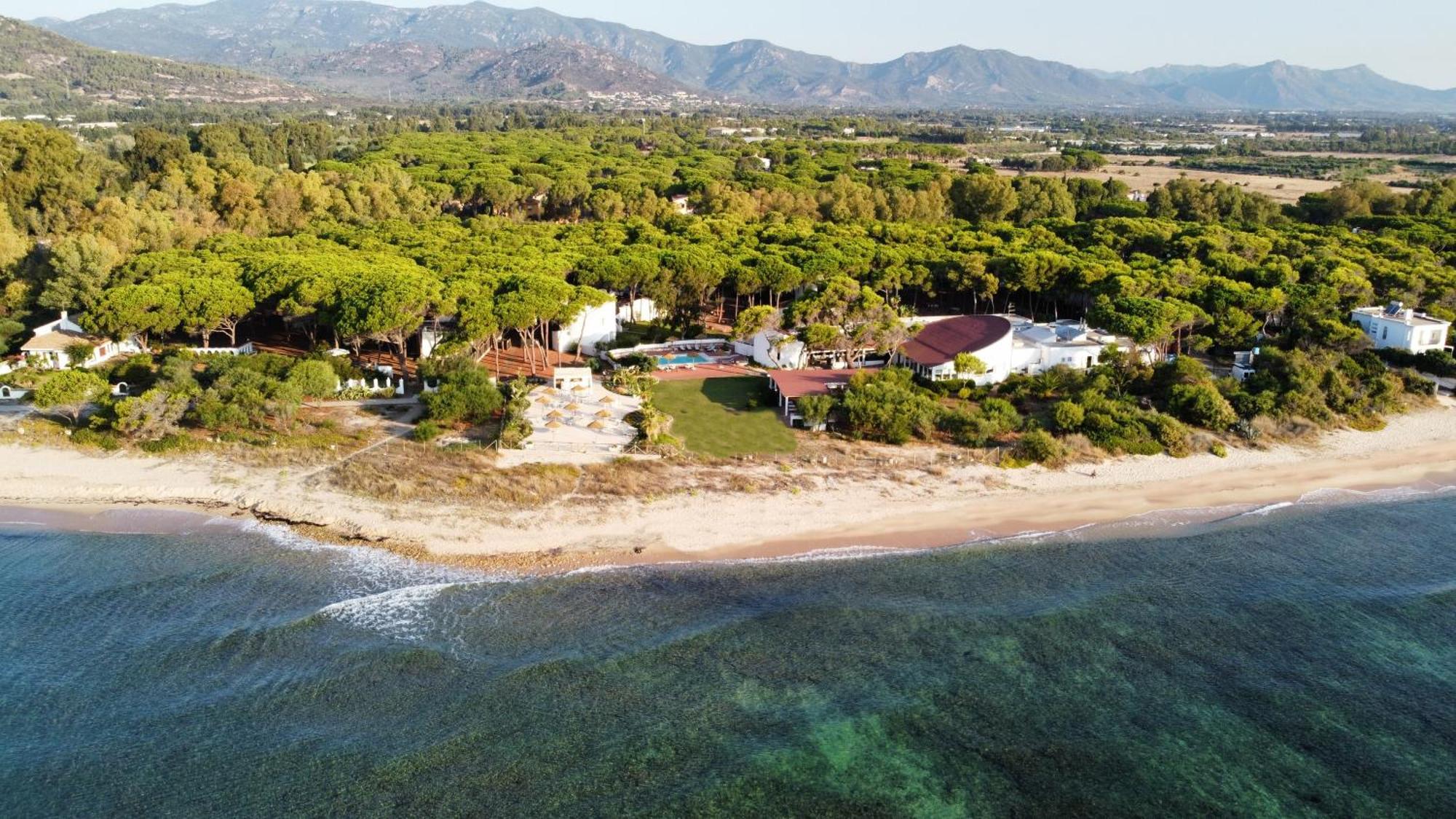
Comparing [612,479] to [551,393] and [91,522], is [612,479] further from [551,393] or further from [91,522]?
[91,522]

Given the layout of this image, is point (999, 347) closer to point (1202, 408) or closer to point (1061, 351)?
point (1061, 351)

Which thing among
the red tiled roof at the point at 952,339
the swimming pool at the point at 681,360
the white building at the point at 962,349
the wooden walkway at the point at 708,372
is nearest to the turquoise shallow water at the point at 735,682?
the white building at the point at 962,349

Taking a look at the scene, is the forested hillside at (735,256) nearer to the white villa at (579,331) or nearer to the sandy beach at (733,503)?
the white villa at (579,331)

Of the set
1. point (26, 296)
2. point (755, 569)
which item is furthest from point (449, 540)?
point (26, 296)

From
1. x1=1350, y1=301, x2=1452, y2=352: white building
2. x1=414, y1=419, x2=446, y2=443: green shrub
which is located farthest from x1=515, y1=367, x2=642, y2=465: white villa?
A: x1=1350, y1=301, x2=1452, y2=352: white building

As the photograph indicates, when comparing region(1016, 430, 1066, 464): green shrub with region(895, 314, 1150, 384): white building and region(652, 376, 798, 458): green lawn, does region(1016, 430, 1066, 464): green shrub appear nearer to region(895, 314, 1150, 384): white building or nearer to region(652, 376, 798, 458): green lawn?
region(895, 314, 1150, 384): white building

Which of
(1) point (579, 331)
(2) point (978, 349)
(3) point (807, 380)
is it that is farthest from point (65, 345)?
(2) point (978, 349)
